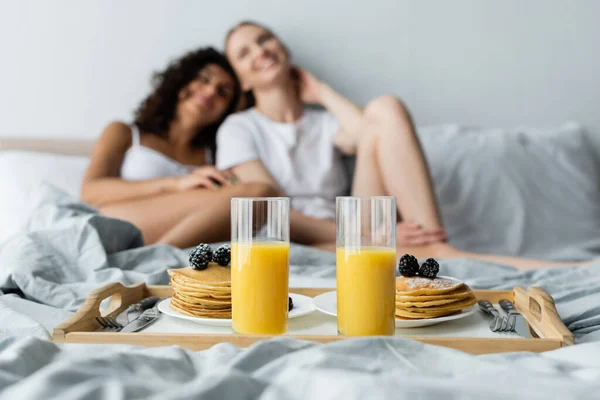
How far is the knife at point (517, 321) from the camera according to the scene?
93 centimetres

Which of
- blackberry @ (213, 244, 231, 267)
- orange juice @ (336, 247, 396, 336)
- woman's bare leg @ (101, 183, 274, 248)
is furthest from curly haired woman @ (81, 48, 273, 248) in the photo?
orange juice @ (336, 247, 396, 336)

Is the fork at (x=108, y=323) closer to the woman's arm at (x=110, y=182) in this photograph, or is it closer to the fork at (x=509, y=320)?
the fork at (x=509, y=320)

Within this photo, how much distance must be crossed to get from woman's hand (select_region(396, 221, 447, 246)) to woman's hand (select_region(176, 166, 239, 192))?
60 centimetres

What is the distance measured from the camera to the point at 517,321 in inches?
39.8

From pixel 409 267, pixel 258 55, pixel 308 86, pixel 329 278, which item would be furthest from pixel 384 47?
pixel 409 267

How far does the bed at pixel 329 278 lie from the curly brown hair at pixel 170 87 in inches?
11.1

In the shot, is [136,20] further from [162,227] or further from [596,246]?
[596,246]

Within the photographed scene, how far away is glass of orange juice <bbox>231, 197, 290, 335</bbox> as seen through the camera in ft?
2.91

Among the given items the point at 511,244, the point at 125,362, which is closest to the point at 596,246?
the point at 511,244

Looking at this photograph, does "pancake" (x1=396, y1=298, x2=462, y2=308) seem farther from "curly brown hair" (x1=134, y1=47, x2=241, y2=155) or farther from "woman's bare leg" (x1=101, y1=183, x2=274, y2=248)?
"curly brown hair" (x1=134, y1=47, x2=241, y2=155)

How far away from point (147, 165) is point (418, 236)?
3.61 ft

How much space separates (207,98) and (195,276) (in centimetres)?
180

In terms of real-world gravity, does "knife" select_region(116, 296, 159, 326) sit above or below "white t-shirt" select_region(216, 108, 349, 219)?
below

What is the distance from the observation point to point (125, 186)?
2312mm
